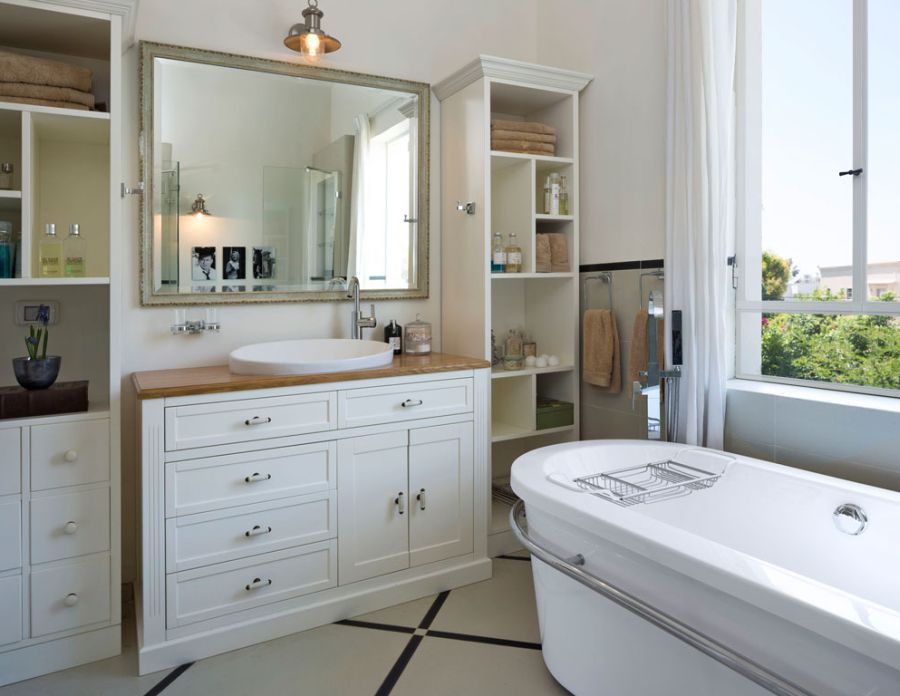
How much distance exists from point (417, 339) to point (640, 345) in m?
0.94

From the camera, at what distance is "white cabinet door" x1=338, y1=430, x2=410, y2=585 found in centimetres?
235

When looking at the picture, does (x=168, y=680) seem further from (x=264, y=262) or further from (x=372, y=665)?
(x=264, y=262)

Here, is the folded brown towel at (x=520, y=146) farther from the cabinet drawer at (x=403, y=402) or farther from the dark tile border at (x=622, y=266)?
the cabinet drawer at (x=403, y=402)

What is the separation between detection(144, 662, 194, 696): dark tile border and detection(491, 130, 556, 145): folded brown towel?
233cm

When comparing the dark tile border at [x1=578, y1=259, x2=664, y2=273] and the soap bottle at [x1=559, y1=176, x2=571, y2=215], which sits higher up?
the soap bottle at [x1=559, y1=176, x2=571, y2=215]

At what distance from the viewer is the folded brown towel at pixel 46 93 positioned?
2012mm

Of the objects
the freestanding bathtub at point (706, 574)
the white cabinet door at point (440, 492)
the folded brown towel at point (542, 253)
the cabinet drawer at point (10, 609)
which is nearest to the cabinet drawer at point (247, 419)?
the white cabinet door at point (440, 492)

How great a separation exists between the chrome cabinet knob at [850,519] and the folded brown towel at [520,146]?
1.89 metres

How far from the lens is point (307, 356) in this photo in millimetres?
2734

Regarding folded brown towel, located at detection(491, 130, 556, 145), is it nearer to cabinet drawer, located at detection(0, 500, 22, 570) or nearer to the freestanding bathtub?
the freestanding bathtub

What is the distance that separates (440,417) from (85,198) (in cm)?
150

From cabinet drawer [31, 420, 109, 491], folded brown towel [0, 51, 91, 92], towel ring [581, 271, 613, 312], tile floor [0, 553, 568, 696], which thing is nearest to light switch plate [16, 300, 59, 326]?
cabinet drawer [31, 420, 109, 491]

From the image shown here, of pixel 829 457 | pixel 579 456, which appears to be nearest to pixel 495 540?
pixel 579 456

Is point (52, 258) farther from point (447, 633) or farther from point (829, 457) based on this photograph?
point (829, 457)
